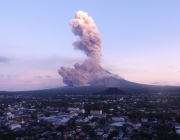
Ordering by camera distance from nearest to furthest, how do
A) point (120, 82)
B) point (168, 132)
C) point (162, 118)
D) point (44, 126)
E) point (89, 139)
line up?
point (89, 139), point (168, 132), point (44, 126), point (162, 118), point (120, 82)

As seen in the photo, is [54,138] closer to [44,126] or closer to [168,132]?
[44,126]

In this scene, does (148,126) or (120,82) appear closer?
(148,126)

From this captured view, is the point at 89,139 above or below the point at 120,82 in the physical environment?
below

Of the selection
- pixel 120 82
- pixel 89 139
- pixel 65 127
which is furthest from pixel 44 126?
pixel 120 82

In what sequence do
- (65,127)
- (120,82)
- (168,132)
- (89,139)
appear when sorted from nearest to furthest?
1. (89,139)
2. (168,132)
3. (65,127)
4. (120,82)

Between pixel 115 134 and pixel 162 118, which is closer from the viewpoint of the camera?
pixel 115 134

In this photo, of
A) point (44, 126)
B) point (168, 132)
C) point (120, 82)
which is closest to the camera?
point (168, 132)

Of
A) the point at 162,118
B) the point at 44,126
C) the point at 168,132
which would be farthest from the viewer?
the point at 162,118

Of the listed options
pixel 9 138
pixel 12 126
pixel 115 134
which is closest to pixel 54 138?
pixel 9 138

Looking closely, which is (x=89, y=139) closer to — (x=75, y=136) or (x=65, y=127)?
(x=75, y=136)
